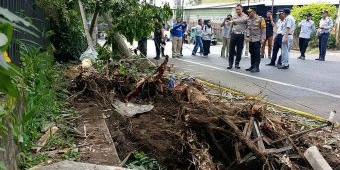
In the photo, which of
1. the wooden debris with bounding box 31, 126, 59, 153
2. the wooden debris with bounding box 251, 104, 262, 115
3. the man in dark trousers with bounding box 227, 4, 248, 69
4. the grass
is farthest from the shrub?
the wooden debris with bounding box 31, 126, 59, 153

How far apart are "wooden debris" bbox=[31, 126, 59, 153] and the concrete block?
2366 millimetres

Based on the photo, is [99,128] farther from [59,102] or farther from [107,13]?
[107,13]

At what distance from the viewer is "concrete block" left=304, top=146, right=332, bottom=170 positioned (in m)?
3.67

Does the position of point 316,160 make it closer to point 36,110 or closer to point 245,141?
point 245,141

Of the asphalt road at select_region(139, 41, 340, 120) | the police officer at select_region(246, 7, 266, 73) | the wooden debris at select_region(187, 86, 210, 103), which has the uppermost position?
the police officer at select_region(246, 7, 266, 73)

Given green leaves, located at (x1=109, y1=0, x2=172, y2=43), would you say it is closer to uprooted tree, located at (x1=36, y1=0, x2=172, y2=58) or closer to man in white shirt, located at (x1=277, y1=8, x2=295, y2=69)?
uprooted tree, located at (x1=36, y1=0, x2=172, y2=58)

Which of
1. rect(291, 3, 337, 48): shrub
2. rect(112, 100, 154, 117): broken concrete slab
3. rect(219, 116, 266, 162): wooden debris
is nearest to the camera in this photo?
rect(219, 116, 266, 162): wooden debris

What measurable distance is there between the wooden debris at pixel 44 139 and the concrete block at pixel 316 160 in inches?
93.1

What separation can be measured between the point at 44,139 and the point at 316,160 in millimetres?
2410

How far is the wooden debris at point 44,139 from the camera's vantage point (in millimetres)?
3444

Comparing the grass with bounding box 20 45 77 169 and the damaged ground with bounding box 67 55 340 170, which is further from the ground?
the grass with bounding box 20 45 77 169

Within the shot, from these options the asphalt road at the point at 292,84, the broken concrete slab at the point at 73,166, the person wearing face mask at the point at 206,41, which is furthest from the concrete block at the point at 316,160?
the person wearing face mask at the point at 206,41

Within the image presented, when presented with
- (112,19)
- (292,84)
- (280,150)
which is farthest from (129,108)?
(112,19)

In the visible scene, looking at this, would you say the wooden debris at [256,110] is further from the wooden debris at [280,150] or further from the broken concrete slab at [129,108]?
the broken concrete slab at [129,108]
